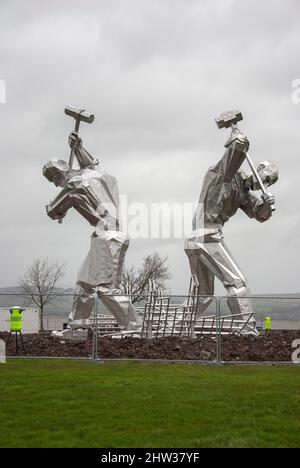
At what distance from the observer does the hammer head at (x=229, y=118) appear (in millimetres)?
18750

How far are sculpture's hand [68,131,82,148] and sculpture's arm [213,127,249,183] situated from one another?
449 cm

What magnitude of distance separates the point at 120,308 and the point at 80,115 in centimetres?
618

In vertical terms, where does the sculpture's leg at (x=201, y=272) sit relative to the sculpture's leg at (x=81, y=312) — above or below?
above

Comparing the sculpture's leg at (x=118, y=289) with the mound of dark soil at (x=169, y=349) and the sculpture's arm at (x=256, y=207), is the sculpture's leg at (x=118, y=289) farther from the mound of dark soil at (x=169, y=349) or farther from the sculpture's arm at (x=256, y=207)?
the sculpture's arm at (x=256, y=207)

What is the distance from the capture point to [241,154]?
18.4m

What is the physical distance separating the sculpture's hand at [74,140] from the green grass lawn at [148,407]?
9.10 meters

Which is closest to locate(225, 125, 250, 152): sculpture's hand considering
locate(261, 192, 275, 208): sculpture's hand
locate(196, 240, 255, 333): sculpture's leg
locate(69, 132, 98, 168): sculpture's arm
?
locate(261, 192, 275, 208): sculpture's hand

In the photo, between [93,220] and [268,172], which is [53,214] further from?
[268,172]

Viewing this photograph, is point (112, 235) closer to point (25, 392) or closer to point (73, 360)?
point (73, 360)

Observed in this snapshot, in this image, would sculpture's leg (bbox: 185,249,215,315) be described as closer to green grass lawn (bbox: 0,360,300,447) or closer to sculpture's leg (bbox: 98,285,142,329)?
sculpture's leg (bbox: 98,285,142,329)

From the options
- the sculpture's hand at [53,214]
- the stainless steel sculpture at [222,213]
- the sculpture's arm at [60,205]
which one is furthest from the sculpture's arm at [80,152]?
the stainless steel sculpture at [222,213]

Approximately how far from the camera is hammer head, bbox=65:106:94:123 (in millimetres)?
19500

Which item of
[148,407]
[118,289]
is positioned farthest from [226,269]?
[148,407]
